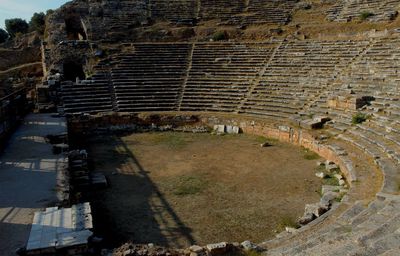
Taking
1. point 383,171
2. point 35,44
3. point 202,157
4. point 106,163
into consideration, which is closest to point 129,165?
point 106,163

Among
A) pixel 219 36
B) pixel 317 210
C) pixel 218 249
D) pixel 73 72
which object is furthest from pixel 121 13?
pixel 218 249

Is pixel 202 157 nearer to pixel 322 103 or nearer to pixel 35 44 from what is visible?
pixel 322 103

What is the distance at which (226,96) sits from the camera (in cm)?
2098

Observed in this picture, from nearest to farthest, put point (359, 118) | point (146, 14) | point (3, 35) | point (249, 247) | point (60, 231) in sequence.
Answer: point (249, 247), point (60, 231), point (359, 118), point (146, 14), point (3, 35)

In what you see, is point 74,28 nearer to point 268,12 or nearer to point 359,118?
point 268,12

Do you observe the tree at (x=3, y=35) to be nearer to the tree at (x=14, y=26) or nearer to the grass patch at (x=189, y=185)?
the tree at (x=14, y=26)

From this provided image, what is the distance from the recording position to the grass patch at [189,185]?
1186cm

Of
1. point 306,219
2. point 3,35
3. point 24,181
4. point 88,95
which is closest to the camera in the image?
point 306,219

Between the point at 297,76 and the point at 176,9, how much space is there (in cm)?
1279

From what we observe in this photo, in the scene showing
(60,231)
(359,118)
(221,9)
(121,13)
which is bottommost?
(60,231)

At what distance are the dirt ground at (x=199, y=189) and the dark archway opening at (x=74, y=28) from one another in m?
14.5

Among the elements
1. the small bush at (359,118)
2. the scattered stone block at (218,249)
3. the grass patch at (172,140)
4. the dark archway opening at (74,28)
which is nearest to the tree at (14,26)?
the dark archway opening at (74,28)

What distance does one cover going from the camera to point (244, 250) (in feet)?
24.7

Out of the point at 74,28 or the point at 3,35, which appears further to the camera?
the point at 3,35
